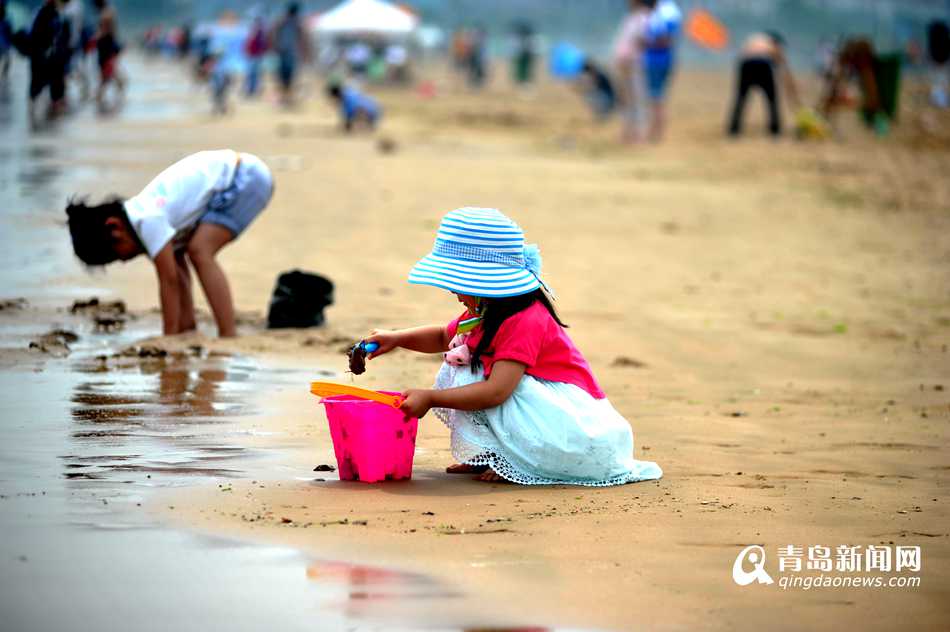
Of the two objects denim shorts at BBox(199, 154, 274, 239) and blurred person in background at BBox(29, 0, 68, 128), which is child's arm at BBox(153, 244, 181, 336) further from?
blurred person in background at BBox(29, 0, 68, 128)

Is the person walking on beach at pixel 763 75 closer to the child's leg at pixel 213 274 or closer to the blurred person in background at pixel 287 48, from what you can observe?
the blurred person in background at pixel 287 48

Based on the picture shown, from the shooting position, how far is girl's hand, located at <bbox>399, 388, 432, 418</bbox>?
3.81 m

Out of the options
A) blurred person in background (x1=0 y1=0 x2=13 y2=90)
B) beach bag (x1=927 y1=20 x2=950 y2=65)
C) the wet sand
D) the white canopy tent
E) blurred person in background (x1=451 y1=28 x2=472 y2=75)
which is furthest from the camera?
blurred person in background (x1=451 y1=28 x2=472 y2=75)

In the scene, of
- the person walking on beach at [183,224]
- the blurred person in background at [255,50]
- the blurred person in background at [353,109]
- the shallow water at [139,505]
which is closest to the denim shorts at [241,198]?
the person walking on beach at [183,224]

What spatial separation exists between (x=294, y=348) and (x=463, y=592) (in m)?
3.03

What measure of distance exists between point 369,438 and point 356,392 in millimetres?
139

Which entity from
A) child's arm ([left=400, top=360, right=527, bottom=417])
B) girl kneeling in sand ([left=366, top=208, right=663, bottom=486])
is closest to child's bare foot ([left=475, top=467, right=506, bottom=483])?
girl kneeling in sand ([left=366, top=208, right=663, bottom=486])

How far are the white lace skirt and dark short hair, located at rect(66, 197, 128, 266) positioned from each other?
7.19ft

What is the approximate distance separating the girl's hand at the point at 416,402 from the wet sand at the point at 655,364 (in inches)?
9.4

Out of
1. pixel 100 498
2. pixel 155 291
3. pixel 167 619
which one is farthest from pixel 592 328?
pixel 167 619

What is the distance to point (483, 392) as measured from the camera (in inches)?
154

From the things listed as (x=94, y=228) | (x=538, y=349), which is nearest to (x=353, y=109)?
(x=94, y=228)

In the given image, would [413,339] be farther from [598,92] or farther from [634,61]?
[598,92]

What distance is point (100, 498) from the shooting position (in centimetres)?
351
